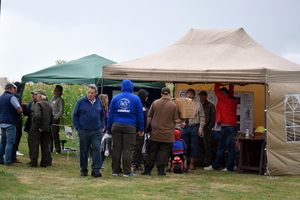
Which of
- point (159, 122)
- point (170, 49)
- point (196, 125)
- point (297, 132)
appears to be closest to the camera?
point (159, 122)

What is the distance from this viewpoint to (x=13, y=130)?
11305mm

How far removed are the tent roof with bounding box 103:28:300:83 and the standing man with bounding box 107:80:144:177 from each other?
189 centimetres

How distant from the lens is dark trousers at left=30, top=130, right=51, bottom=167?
1121cm

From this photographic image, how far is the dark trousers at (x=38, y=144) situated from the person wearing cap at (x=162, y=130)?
2.39 m

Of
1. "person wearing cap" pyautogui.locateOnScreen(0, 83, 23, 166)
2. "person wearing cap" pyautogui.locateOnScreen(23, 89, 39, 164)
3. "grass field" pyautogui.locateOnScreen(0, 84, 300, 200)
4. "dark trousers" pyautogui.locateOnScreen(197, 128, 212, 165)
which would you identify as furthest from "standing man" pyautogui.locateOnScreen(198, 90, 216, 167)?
"person wearing cap" pyautogui.locateOnScreen(0, 83, 23, 166)

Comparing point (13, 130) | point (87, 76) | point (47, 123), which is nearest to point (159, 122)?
point (47, 123)

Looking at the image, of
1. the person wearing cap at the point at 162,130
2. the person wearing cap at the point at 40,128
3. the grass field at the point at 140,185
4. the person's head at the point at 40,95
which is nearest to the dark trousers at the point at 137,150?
the grass field at the point at 140,185

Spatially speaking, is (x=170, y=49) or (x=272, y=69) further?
(x=170, y=49)

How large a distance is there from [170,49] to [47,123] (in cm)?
375

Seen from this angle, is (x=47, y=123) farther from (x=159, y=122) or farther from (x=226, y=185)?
(x=226, y=185)

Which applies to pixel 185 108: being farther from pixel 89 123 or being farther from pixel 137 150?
pixel 89 123

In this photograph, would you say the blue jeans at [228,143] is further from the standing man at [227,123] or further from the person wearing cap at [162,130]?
the person wearing cap at [162,130]

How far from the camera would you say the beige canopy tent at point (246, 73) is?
1084 centimetres

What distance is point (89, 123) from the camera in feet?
31.3
